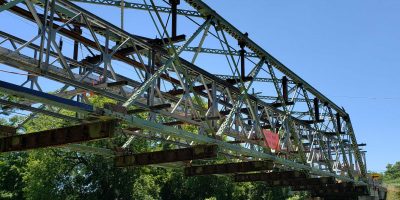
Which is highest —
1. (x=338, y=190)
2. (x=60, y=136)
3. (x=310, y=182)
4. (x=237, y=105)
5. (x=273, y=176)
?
(x=237, y=105)

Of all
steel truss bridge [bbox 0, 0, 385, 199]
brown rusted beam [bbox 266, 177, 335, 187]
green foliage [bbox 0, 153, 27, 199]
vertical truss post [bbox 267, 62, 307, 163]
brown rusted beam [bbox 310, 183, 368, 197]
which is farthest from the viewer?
green foliage [bbox 0, 153, 27, 199]

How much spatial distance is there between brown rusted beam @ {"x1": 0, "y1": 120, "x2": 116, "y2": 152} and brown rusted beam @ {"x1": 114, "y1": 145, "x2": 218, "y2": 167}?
16.7 ft

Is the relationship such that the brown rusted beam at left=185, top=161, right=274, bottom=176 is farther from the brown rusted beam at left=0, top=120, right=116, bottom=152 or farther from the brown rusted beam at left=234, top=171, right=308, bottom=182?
the brown rusted beam at left=0, top=120, right=116, bottom=152

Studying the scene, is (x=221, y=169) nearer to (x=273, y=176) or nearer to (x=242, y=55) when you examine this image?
(x=273, y=176)

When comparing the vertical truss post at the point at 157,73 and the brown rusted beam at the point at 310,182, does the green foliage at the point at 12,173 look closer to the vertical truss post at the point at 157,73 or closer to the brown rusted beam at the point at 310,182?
the brown rusted beam at the point at 310,182

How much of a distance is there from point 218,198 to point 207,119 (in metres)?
33.2

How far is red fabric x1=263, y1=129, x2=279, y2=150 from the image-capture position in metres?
18.9

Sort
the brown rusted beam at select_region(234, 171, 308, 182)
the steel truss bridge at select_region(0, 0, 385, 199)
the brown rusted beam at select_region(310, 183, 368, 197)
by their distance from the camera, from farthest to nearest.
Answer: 1. the brown rusted beam at select_region(310, 183, 368, 197)
2. the brown rusted beam at select_region(234, 171, 308, 182)
3. the steel truss bridge at select_region(0, 0, 385, 199)

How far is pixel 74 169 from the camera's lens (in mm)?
38531

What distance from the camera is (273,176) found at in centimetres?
2480

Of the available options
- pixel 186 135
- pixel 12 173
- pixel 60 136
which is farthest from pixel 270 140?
pixel 12 173

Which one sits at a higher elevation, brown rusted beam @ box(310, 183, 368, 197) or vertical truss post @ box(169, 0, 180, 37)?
vertical truss post @ box(169, 0, 180, 37)

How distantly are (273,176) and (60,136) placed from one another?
14627 mm

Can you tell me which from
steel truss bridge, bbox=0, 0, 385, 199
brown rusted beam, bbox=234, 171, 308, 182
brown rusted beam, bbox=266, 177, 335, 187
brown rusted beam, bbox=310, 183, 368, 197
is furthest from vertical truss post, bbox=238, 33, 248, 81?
brown rusted beam, bbox=310, 183, 368, 197
